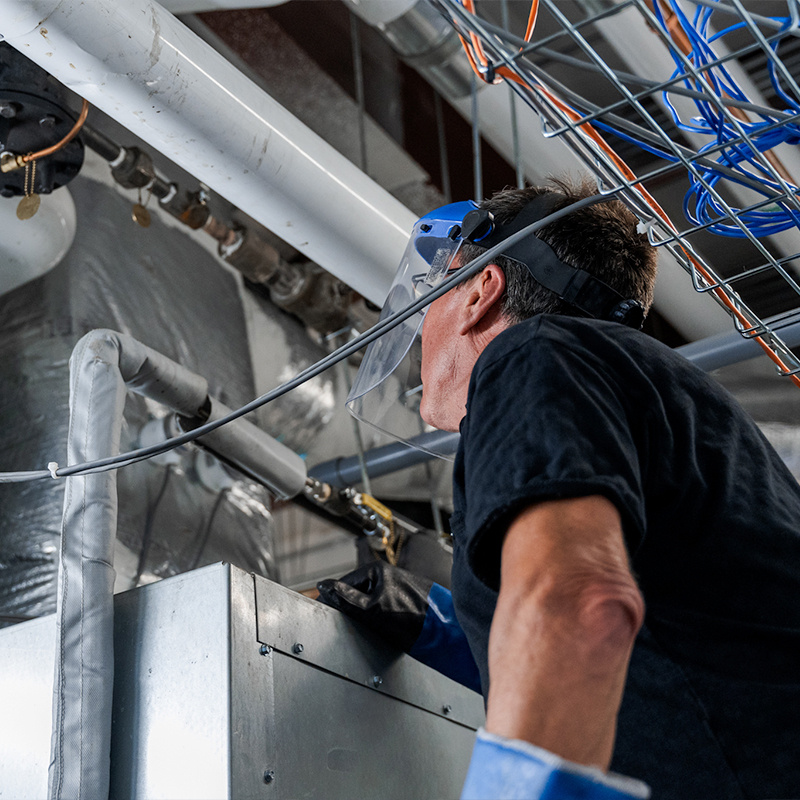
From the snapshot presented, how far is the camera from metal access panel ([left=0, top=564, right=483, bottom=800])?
31.2 inches

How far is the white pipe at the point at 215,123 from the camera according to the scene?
96 centimetres

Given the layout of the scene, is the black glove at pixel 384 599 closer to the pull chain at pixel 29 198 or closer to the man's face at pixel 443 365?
the man's face at pixel 443 365

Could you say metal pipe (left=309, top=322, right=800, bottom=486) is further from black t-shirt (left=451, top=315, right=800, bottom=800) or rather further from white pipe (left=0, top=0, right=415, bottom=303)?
black t-shirt (left=451, top=315, right=800, bottom=800)

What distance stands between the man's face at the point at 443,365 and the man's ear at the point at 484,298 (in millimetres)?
31

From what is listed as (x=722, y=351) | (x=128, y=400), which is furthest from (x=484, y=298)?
(x=128, y=400)

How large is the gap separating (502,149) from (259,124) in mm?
822

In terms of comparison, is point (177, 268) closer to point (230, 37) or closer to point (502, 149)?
point (230, 37)

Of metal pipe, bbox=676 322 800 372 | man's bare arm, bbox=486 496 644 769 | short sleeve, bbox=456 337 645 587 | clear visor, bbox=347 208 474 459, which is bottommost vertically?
man's bare arm, bbox=486 496 644 769

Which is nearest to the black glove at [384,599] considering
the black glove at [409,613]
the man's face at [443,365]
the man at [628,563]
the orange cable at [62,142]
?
Result: the black glove at [409,613]

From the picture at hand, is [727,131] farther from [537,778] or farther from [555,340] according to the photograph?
[537,778]

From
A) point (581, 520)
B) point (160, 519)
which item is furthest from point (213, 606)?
point (160, 519)

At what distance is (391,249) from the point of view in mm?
1380

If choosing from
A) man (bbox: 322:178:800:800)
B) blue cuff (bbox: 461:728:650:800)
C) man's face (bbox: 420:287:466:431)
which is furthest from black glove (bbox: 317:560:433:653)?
blue cuff (bbox: 461:728:650:800)

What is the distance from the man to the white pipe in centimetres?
60
